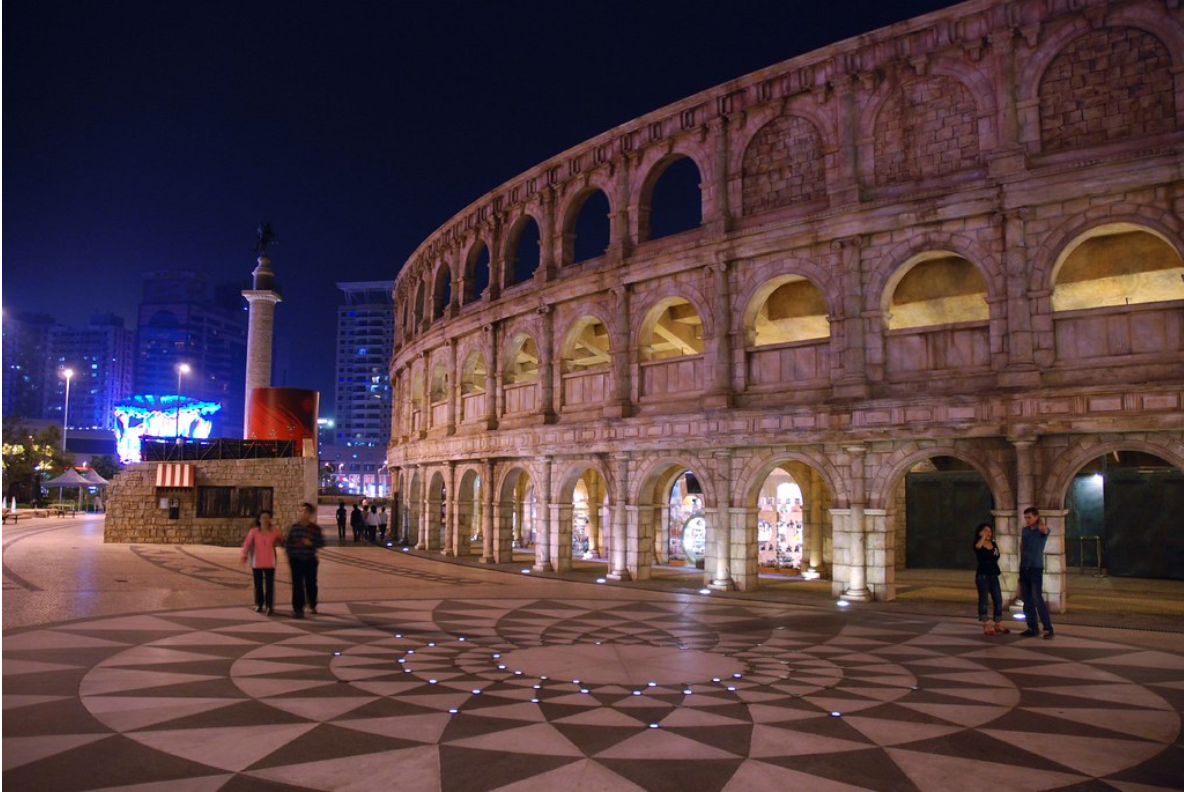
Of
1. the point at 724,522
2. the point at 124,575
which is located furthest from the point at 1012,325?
the point at 124,575

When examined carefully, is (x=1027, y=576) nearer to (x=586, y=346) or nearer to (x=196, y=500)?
(x=586, y=346)

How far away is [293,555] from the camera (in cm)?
1370

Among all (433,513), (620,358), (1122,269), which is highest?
(1122,269)

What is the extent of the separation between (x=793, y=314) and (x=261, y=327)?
36.7 meters

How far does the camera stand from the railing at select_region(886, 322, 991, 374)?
1631 centimetres

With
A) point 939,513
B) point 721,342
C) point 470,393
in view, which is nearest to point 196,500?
point 470,393

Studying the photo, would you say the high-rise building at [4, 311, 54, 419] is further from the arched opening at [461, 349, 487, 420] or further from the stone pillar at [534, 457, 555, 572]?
the stone pillar at [534, 457, 555, 572]

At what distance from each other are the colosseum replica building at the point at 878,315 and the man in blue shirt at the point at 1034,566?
2.84 m

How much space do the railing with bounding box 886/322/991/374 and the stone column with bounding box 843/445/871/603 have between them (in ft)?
6.53

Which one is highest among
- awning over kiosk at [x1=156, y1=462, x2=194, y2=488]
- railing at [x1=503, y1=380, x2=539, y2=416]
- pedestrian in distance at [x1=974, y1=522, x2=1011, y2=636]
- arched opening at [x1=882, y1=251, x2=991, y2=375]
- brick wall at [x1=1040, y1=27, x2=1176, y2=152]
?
brick wall at [x1=1040, y1=27, x2=1176, y2=152]

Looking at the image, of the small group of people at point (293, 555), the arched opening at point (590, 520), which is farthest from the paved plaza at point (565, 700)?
the arched opening at point (590, 520)

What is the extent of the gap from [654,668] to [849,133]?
42.5 ft

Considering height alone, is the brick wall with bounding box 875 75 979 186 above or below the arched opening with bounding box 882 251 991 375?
above

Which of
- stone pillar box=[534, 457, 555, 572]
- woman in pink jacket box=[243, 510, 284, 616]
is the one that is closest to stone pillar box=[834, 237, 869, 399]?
stone pillar box=[534, 457, 555, 572]
